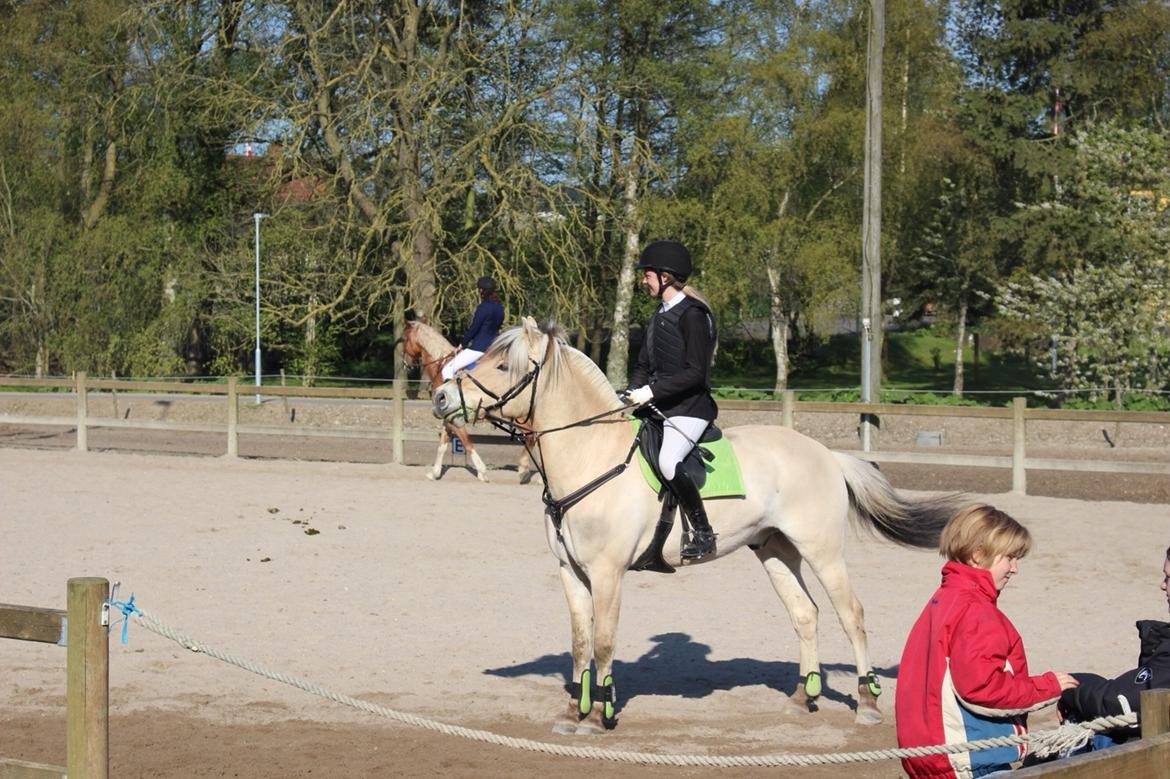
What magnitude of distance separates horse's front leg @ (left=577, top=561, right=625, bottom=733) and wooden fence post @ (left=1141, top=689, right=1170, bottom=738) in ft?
12.2

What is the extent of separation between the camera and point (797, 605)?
26.0 feet

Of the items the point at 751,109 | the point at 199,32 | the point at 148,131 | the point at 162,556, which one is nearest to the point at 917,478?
the point at 162,556

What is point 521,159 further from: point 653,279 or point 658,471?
point 658,471

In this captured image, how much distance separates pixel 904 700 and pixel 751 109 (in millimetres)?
32819

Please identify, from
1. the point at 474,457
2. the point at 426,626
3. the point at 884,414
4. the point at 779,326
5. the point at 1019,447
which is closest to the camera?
the point at 426,626

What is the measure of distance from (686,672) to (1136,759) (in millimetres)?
5268

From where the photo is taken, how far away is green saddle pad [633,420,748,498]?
730 centimetres

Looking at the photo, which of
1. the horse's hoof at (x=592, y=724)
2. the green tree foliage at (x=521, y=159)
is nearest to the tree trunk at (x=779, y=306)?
the green tree foliage at (x=521, y=159)

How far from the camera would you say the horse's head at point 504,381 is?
7254mm

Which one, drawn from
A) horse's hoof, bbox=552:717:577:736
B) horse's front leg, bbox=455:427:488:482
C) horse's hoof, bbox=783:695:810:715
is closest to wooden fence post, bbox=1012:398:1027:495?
horse's front leg, bbox=455:427:488:482

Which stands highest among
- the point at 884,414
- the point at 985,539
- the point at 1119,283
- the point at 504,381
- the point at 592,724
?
the point at 1119,283

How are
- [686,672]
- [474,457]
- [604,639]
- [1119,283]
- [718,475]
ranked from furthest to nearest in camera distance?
[1119,283], [474,457], [686,672], [718,475], [604,639]

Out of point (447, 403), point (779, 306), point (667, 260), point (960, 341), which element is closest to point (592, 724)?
point (447, 403)

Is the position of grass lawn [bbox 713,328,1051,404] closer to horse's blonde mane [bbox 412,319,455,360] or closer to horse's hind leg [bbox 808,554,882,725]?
horse's blonde mane [bbox 412,319,455,360]
